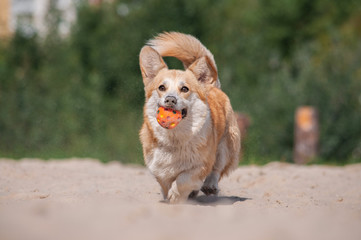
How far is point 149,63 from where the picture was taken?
527 cm

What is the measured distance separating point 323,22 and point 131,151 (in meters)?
11.0

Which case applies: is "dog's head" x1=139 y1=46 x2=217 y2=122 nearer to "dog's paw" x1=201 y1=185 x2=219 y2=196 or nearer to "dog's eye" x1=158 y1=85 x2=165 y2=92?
"dog's eye" x1=158 y1=85 x2=165 y2=92

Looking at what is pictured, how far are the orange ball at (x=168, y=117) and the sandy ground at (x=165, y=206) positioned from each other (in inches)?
29.6

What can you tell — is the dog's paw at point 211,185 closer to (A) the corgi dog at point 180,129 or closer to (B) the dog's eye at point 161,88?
(A) the corgi dog at point 180,129

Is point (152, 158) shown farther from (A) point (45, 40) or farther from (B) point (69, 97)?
(A) point (45, 40)

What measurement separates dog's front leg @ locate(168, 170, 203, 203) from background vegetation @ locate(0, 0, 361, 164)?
Answer: 556cm

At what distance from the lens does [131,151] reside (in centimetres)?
1132

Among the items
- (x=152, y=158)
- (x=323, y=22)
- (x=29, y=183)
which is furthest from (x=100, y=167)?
(x=323, y=22)

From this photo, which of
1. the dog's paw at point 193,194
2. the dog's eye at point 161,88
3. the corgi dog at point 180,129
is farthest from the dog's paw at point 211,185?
the dog's eye at point 161,88

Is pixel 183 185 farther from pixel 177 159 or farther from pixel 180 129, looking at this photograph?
pixel 180 129

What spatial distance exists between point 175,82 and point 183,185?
39.6 inches

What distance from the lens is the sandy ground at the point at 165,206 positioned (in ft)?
10.4

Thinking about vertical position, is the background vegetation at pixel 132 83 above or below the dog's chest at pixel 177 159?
below

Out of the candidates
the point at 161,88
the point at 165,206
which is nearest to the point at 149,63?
the point at 161,88
